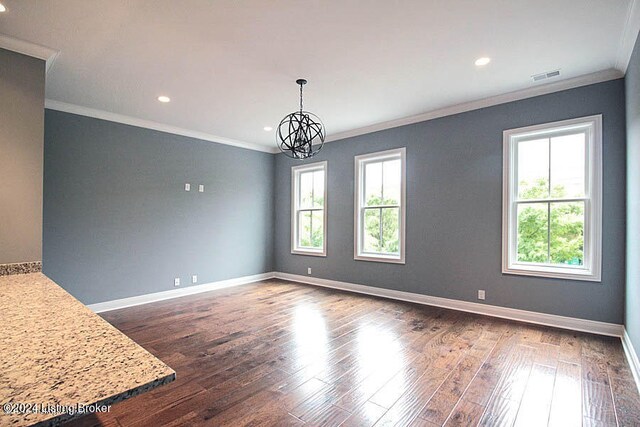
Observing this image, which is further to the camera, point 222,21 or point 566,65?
point 566,65

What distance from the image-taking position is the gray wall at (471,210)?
333cm

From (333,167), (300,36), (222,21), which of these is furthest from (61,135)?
(333,167)

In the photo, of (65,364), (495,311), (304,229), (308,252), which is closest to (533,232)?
(495,311)

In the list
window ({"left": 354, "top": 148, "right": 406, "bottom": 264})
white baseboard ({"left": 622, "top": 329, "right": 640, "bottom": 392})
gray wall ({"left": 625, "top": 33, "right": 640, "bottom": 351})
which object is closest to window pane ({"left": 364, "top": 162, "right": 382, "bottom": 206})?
window ({"left": 354, "top": 148, "right": 406, "bottom": 264})

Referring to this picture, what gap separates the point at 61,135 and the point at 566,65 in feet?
19.7

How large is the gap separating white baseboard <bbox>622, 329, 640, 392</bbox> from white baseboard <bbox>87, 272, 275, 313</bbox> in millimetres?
5427

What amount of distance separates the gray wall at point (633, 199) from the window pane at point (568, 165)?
0.54 metres

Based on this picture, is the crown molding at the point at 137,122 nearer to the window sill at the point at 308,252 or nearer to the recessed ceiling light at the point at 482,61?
the window sill at the point at 308,252

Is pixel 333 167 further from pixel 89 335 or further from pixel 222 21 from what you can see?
pixel 89 335

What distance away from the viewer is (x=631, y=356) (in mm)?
2695

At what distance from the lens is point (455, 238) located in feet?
14.5

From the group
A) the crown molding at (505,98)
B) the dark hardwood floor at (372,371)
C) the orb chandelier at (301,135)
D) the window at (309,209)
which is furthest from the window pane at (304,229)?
the dark hardwood floor at (372,371)

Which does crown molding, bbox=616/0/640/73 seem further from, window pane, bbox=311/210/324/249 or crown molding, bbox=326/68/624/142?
window pane, bbox=311/210/324/249

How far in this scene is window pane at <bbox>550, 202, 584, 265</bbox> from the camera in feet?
11.8
